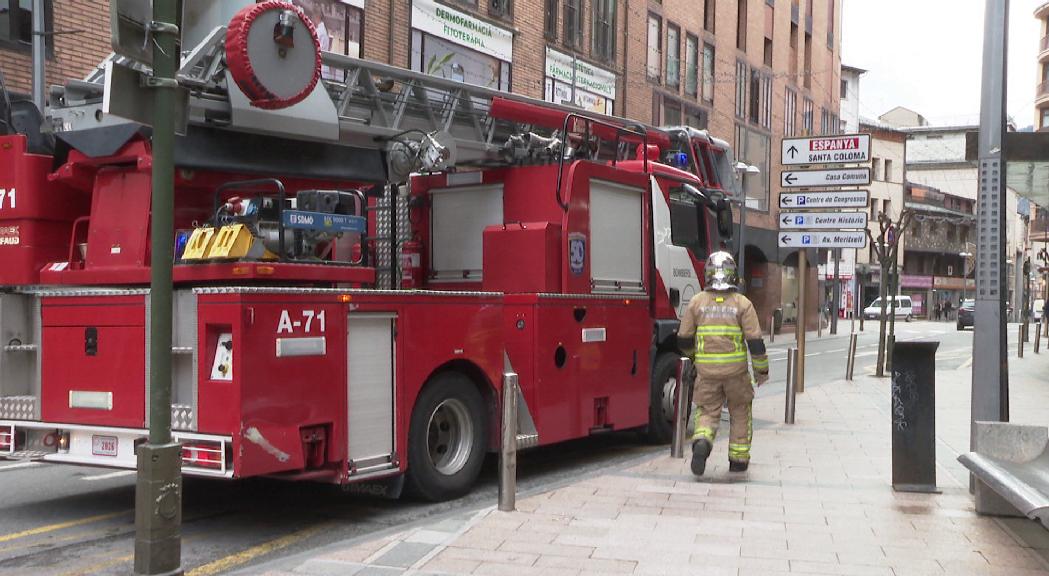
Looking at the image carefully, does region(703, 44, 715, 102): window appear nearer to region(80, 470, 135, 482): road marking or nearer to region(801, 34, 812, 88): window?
region(801, 34, 812, 88): window

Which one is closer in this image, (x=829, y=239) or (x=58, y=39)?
(x=58, y=39)

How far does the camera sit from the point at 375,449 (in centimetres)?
671

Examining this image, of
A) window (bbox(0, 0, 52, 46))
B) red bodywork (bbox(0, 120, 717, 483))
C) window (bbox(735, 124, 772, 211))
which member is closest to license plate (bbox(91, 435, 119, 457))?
red bodywork (bbox(0, 120, 717, 483))

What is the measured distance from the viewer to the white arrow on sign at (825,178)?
14531mm

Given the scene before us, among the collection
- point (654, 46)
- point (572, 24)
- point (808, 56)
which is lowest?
point (572, 24)

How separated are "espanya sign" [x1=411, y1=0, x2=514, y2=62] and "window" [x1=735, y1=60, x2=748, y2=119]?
703 inches

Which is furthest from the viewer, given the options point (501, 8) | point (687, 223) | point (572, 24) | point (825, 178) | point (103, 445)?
point (572, 24)

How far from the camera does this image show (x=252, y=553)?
19.9 feet

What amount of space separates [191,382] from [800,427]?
8.01 meters

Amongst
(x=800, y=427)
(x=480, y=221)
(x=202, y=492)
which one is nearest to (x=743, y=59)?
(x=800, y=427)

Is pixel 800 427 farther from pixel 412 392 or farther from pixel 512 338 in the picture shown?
pixel 412 392

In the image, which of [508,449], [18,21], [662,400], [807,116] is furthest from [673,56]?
[508,449]

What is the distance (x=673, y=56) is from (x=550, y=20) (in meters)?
8.95

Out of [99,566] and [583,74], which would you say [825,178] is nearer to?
[99,566]
